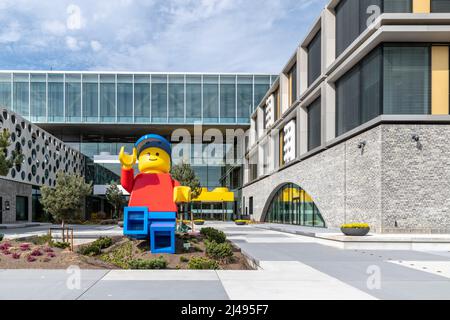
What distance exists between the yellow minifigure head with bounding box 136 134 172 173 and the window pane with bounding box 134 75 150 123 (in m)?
36.2

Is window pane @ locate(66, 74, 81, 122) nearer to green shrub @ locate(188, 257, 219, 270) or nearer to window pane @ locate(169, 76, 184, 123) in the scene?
window pane @ locate(169, 76, 184, 123)

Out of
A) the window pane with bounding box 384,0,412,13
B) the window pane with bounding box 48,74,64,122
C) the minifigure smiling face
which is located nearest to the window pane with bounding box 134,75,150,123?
the window pane with bounding box 48,74,64,122

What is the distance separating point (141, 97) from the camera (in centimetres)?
4959

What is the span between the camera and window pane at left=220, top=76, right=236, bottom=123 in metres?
50.4

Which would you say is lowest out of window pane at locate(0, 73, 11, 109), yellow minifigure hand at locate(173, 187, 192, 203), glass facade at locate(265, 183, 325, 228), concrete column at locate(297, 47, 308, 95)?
glass facade at locate(265, 183, 325, 228)

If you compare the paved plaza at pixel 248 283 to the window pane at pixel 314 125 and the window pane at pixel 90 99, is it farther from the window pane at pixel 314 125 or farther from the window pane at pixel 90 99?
the window pane at pixel 90 99

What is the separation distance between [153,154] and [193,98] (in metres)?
36.8

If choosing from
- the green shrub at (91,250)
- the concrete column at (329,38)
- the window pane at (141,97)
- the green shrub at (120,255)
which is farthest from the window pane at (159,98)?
the green shrub at (91,250)

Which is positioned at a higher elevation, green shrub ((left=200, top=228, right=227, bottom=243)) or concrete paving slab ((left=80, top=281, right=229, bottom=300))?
concrete paving slab ((left=80, top=281, right=229, bottom=300))

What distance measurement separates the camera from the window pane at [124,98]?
4925 centimetres

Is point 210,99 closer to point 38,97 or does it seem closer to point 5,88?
point 38,97

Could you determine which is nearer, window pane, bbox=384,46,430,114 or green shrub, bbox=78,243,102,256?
green shrub, bbox=78,243,102,256

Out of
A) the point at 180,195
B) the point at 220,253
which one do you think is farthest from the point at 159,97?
the point at 220,253

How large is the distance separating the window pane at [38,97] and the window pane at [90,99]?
16.4ft
